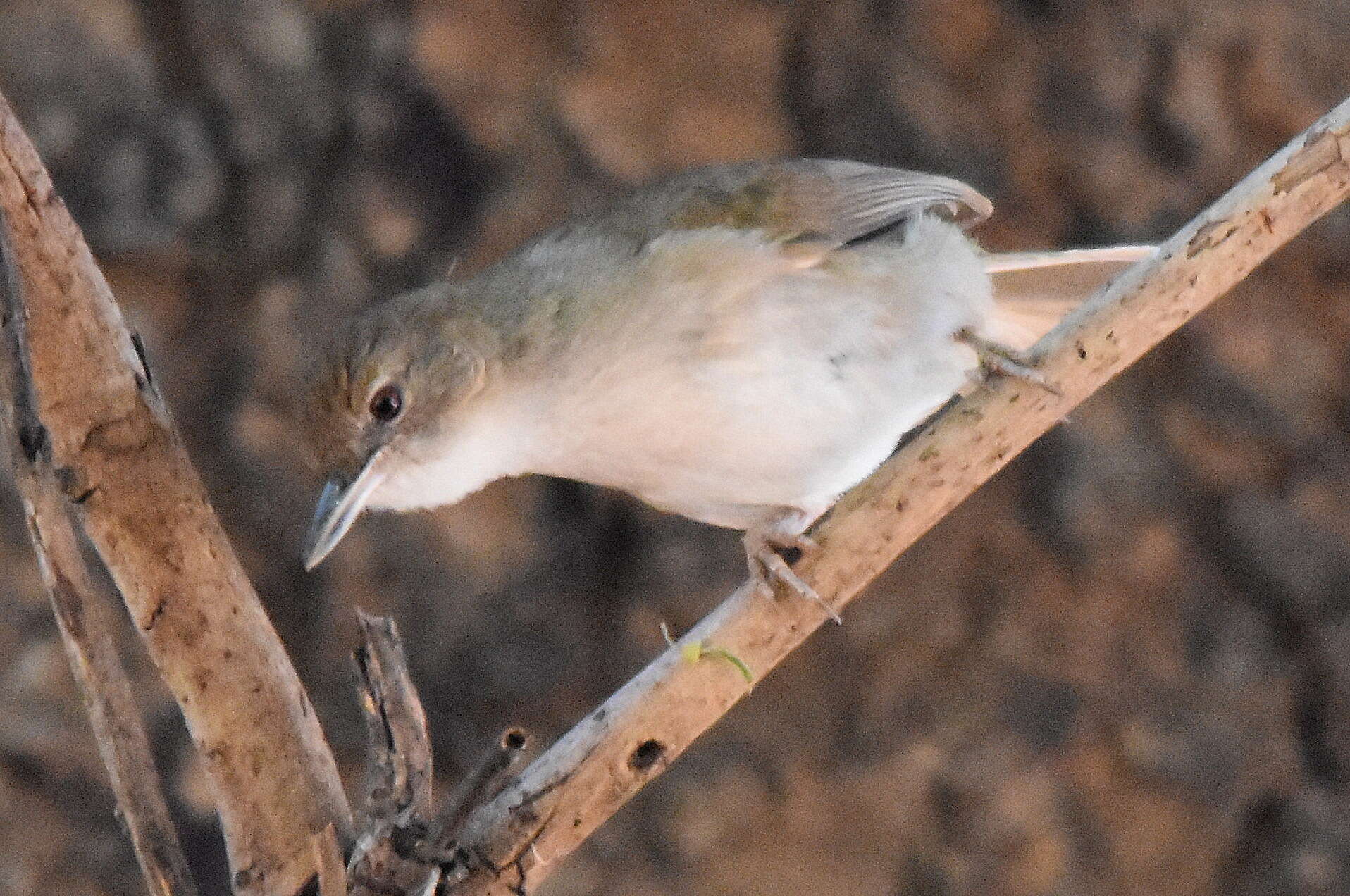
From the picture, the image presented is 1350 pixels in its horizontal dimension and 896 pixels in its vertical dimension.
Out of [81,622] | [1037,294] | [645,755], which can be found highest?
[81,622]

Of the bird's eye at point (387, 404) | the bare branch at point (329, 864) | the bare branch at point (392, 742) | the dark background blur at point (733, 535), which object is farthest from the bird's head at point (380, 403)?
the dark background blur at point (733, 535)

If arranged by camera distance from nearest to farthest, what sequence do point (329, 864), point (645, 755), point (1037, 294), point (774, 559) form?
point (329, 864) < point (645, 755) < point (774, 559) < point (1037, 294)

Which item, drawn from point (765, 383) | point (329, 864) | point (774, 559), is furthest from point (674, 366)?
point (329, 864)

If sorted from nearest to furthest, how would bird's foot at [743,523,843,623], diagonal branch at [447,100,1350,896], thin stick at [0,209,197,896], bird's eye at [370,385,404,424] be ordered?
thin stick at [0,209,197,896] < diagonal branch at [447,100,1350,896] < bird's foot at [743,523,843,623] < bird's eye at [370,385,404,424]

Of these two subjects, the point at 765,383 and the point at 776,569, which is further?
the point at 765,383

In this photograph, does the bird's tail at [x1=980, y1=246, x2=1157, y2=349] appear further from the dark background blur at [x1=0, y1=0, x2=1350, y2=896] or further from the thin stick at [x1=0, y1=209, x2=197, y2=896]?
the thin stick at [x1=0, y1=209, x2=197, y2=896]

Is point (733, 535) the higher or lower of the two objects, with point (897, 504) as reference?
higher

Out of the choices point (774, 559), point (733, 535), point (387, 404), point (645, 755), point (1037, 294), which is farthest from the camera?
point (733, 535)

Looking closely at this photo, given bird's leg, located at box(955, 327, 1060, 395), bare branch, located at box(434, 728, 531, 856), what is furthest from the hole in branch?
bird's leg, located at box(955, 327, 1060, 395)

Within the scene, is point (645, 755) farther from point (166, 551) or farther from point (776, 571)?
point (166, 551)
